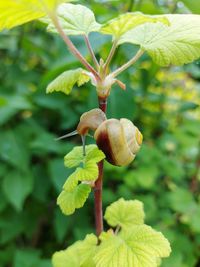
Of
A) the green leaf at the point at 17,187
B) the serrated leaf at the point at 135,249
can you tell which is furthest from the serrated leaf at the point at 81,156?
the green leaf at the point at 17,187

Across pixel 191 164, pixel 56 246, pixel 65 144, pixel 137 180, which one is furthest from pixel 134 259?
pixel 191 164

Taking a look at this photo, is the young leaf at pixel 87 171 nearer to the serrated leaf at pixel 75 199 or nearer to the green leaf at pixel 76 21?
the serrated leaf at pixel 75 199

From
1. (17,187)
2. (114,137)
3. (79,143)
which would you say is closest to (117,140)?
(114,137)

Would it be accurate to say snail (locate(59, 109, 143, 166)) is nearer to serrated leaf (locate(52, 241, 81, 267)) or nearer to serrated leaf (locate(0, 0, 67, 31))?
serrated leaf (locate(0, 0, 67, 31))

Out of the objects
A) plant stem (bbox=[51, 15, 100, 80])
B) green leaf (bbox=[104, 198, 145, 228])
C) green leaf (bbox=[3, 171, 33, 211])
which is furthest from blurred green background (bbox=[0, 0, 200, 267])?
plant stem (bbox=[51, 15, 100, 80])

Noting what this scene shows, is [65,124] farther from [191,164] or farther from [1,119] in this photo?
[191,164]

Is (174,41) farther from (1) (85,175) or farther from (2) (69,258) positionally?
(2) (69,258)
